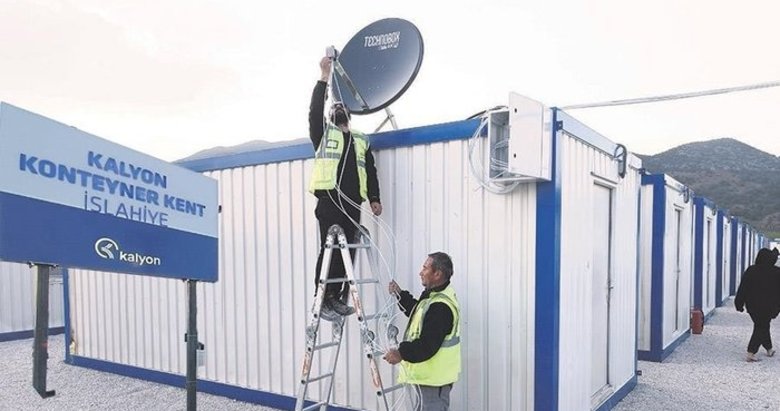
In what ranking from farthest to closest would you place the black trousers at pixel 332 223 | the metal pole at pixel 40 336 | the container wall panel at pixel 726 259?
1. the container wall panel at pixel 726 259
2. the black trousers at pixel 332 223
3. the metal pole at pixel 40 336

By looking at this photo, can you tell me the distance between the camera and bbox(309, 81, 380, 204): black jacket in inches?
164

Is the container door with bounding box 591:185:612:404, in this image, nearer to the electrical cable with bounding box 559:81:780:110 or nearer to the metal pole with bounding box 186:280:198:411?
the electrical cable with bounding box 559:81:780:110

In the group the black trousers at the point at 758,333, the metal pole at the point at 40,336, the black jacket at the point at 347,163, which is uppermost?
the black jacket at the point at 347,163

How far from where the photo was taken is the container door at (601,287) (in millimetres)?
5277

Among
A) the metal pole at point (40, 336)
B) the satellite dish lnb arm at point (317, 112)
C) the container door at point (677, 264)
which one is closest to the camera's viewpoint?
the metal pole at point (40, 336)

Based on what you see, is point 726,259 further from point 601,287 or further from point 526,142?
point 526,142

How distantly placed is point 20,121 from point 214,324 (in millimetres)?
4240

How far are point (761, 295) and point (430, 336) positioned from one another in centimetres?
671

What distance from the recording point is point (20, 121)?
2.26 m

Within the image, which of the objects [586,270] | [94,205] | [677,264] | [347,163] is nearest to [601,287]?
[586,270]

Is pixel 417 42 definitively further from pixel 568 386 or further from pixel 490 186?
pixel 568 386

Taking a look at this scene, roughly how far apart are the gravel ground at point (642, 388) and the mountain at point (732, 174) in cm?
7003

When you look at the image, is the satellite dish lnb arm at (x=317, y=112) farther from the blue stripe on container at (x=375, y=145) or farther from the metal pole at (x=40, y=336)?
the metal pole at (x=40, y=336)

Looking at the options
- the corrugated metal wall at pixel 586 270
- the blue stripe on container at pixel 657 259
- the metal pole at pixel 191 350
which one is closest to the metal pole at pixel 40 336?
the metal pole at pixel 191 350
